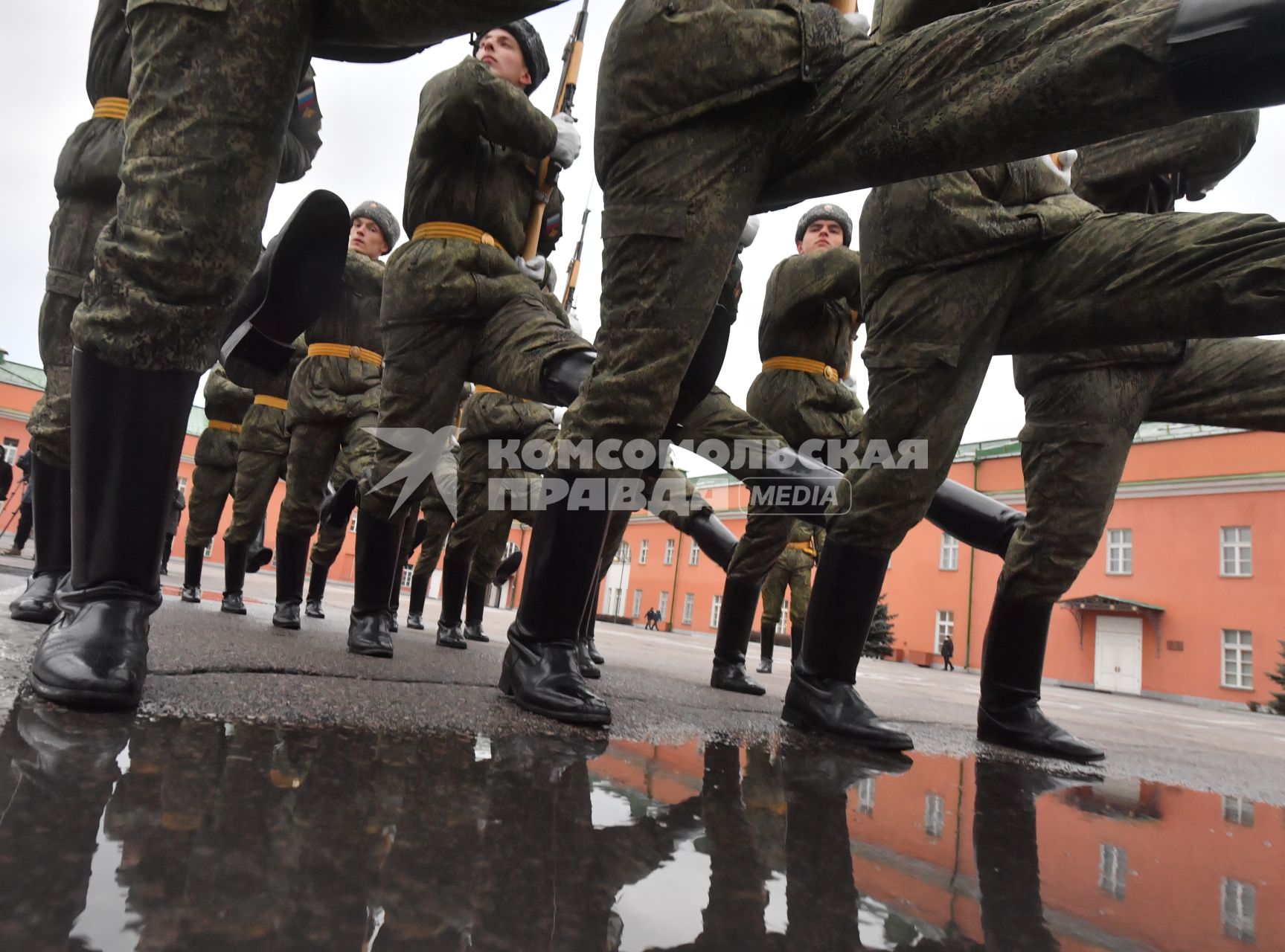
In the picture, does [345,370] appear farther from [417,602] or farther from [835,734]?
[835,734]

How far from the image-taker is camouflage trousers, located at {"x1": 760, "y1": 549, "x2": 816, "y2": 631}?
8109 mm

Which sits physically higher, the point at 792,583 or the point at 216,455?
the point at 216,455

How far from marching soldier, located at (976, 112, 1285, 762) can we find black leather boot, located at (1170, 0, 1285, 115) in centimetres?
115

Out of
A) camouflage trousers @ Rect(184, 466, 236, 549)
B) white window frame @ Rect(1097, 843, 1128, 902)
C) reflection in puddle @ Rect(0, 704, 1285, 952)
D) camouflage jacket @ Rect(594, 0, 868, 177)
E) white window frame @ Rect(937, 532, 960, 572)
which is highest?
white window frame @ Rect(937, 532, 960, 572)

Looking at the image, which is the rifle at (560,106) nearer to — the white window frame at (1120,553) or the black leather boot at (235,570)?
the black leather boot at (235,570)

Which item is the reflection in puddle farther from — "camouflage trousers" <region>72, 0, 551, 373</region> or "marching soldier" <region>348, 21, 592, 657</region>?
"marching soldier" <region>348, 21, 592, 657</region>

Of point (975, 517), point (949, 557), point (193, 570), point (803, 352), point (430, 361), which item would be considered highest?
point (949, 557)

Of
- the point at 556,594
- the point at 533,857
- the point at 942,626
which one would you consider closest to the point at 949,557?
the point at 942,626

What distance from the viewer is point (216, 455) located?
5.66 meters

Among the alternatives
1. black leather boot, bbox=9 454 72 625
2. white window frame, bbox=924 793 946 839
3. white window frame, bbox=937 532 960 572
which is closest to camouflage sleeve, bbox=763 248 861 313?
white window frame, bbox=924 793 946 839

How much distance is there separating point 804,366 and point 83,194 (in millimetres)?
3191

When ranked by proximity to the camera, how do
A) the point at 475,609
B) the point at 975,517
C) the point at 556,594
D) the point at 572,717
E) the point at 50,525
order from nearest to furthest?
the point at 572,717 → the point at 556,594 → the point at 50,525 → the point at 975,517 → the point at 475,609

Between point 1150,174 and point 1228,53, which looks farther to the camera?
point 1150,174

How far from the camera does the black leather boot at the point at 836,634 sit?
2129 millimetres
